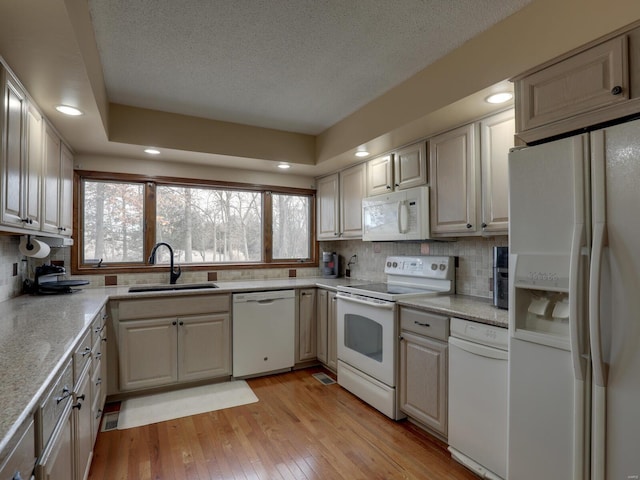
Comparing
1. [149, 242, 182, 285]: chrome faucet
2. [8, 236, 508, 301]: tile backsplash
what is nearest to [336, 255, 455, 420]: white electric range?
[8, 236, 508, 301]: tile backsplash

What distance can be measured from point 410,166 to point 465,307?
4.09ft

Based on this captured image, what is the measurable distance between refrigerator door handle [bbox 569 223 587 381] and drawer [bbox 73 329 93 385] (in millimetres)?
2014

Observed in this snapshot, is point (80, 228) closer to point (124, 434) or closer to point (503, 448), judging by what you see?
point (124, 434)

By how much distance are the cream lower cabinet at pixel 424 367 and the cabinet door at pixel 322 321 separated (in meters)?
1.12

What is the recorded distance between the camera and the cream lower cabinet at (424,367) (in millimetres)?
2150

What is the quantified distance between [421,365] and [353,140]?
1.89 metres

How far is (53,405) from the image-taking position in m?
1.14

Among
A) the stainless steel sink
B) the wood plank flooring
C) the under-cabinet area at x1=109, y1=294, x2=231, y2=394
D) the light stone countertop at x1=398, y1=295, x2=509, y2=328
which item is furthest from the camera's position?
the stainless steel sink

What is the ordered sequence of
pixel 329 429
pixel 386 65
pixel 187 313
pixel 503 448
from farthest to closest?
pixel 187 313 → pixel 329 429 → pixel 386 65 → pixel 503 448

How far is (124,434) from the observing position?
2.32 metres

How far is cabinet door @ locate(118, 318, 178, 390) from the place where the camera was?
2785 mm

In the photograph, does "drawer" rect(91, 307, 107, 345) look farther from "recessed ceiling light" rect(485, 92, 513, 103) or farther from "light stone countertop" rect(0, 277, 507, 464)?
"recessed ceiling light" rect(485, 92, 513, 103)

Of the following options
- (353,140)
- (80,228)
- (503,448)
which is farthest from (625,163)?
(80,228)

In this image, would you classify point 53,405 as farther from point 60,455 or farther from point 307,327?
point 307,327
